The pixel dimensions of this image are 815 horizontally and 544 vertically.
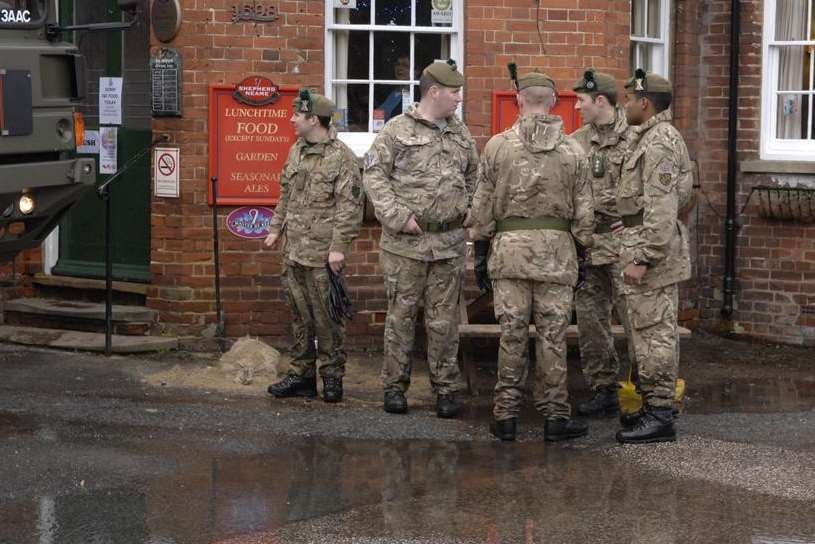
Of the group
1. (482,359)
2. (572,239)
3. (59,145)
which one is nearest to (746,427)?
(572,239)

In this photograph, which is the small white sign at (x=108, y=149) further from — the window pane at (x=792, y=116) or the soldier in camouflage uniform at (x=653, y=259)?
the window pane at (x=792, y=116)

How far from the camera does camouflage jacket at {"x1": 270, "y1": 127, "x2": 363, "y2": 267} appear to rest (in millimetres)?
8594

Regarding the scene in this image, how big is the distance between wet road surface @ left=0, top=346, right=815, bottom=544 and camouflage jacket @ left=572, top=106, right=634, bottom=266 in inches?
40.4

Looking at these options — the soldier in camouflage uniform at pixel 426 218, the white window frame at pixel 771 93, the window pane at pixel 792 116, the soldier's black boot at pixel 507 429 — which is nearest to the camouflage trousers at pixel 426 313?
the soldier in camouflage uniform at pixel 426 218

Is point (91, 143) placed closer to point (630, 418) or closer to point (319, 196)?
point (319, 196)

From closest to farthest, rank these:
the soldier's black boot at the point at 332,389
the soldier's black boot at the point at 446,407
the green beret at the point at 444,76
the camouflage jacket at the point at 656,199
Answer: the camouflage jacket at the point at 656,199
the green beret at the point at 444,76
the soldier's black boot at the point at 446,407
the soldier's black boot at the point at 332,389

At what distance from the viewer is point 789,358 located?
36.9 feet

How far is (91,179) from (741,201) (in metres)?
5.81

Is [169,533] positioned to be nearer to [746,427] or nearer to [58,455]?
[58,455]

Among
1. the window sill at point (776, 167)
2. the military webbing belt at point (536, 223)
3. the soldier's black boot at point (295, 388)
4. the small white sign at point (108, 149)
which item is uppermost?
the small white sign at point (108, 149)

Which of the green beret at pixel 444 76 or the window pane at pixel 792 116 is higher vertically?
the green beret at pixel 444 76

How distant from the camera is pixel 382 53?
35.8 feet

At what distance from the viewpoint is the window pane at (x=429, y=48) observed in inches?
430

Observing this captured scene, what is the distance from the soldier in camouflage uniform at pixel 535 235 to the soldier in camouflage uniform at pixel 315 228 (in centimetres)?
100
